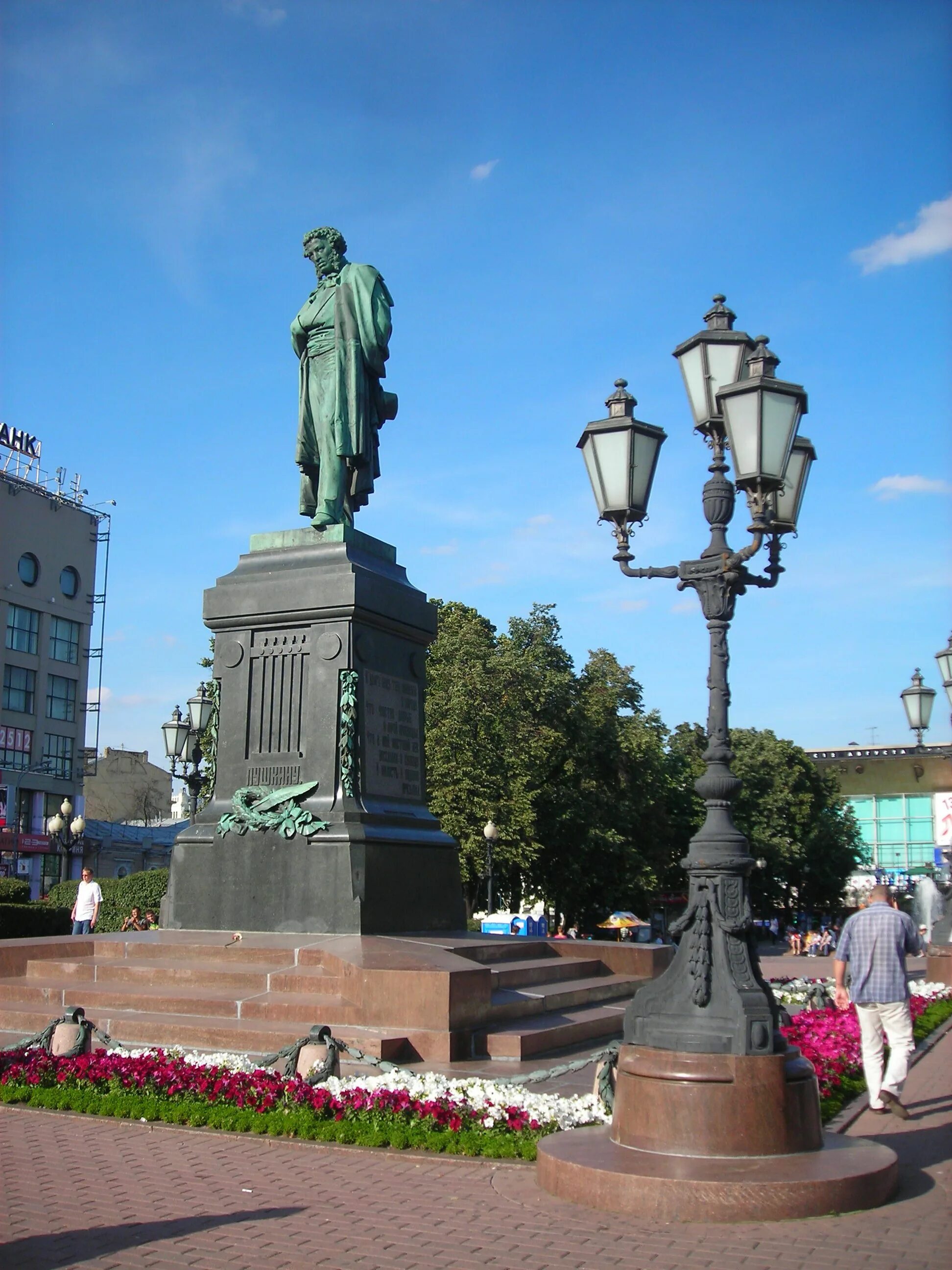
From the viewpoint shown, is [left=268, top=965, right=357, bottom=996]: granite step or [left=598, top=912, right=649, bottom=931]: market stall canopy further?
[left=598, top=912, right=649, bottom=931]: market stall canopy

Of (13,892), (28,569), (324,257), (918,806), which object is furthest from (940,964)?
(918,806)

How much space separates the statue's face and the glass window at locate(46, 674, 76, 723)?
44169 millimetres

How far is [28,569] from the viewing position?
55.4 metres

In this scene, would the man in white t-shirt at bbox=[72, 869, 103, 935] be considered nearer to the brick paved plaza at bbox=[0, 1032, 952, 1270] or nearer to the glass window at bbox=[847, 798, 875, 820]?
the brick paved plaza at bbox=[0, 1032, 952, 1270]

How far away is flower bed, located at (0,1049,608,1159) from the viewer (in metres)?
7.67

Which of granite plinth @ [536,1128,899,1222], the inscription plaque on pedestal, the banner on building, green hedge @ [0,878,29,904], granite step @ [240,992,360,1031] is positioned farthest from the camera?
green hedge @ [0,878,29,904]

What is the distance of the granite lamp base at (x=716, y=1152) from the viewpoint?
584 centimetres

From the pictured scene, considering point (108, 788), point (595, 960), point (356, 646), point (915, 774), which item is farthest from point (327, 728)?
point (108, 788)

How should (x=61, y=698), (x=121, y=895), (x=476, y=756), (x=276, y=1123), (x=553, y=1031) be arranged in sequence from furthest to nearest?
(x=61, y=698) → (x=476, y=756) → (x=121, y=895) → (x=553, y=1031) → (x=276, y=1123)

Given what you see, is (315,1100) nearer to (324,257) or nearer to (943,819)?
(324,257)

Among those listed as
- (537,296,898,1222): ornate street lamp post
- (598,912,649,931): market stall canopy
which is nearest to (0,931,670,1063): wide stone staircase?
(537,296,898,1222): ornate street lamp post

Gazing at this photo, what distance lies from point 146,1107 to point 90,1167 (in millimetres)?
1383

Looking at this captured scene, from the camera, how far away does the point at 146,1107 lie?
27.9 feet

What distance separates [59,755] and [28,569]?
27.2 ft
